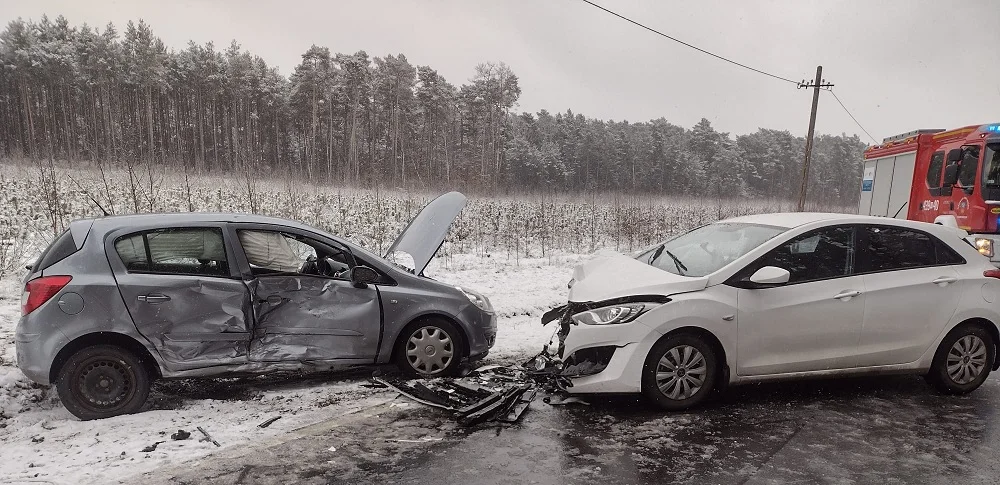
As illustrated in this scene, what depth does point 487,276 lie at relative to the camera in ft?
35.4

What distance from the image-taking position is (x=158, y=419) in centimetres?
405

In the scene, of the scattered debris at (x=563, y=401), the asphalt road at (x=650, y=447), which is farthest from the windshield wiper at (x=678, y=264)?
the scattered debris at (x=563, y=401)

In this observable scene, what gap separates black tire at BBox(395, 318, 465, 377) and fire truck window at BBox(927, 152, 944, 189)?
1097 cm

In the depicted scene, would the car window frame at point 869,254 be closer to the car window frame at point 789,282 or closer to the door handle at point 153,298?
the car window frame at point 789,282

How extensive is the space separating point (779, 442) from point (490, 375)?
2444 mm

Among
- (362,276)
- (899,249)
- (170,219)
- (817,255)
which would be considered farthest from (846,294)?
(170,219)

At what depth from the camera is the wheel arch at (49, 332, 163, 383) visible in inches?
156

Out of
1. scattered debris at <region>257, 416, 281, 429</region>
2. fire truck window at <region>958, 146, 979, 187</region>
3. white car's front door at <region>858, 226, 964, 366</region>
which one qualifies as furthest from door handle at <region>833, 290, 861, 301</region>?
fire truck window at <region>958, 146, 979, 187</region>

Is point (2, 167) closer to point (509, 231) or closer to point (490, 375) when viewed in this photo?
point (509, 231)

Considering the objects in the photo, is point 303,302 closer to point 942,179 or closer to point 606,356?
point 606,356

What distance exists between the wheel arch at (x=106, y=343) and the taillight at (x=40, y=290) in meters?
0.37

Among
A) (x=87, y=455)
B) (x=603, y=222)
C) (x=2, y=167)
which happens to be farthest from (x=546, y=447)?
(x=2, y=167)

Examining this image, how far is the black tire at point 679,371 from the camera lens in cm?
427

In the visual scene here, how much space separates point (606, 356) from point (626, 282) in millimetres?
703
